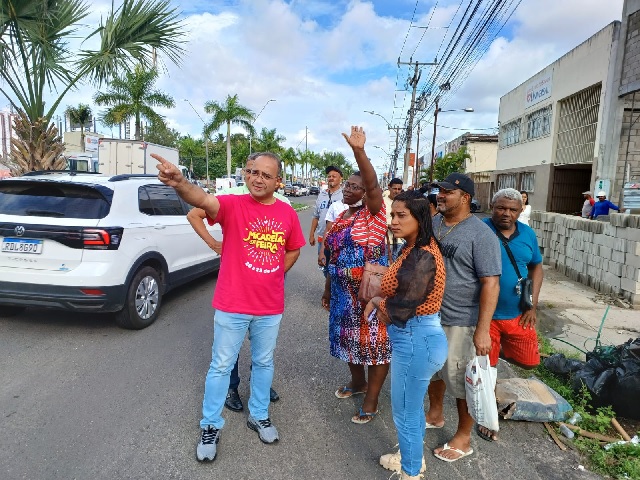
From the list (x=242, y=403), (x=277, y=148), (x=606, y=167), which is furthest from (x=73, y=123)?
(x=242, y=403)

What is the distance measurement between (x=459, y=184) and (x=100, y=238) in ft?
11.2

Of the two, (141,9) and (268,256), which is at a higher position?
(141,9)

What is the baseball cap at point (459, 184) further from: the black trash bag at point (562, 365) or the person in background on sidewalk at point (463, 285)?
the black trash bag at point (562, 365)

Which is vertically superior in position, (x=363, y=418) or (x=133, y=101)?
(x=133, y=101)

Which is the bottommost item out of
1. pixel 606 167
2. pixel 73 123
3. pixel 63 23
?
pixel 606 167

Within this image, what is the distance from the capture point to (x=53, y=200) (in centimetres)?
435

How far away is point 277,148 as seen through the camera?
54.8 m

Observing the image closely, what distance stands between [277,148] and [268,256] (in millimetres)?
53561

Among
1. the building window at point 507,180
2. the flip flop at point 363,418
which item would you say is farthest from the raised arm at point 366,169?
A: the building window at point 507,180

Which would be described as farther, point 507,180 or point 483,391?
point 507,180

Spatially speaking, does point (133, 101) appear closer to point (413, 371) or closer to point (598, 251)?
point (598, 251)

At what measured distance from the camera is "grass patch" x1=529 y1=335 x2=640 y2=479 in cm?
265

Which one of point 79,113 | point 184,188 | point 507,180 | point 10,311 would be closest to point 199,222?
point 184,188

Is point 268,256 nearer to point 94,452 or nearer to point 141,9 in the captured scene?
point 94,452
